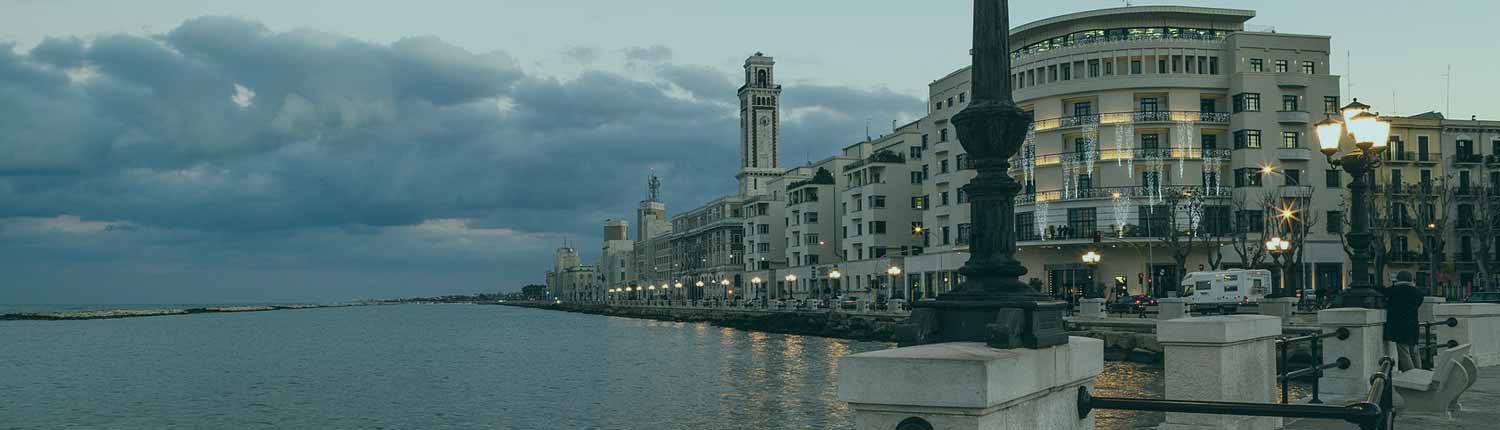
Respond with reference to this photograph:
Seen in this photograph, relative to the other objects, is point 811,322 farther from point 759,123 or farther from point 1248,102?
point 759,123

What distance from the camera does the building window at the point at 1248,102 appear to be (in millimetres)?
75000

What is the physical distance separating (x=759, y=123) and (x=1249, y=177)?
10742cm

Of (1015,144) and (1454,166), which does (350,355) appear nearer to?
(1015,144)

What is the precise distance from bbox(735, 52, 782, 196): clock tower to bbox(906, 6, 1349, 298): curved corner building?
9355 cm

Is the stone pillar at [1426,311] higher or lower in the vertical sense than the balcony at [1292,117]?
lower

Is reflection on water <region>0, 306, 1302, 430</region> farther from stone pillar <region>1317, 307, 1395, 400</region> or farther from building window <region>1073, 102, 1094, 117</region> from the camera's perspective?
building window <region>1073, 102, 1094, 117</region>

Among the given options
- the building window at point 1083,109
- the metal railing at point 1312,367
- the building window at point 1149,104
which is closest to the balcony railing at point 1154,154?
the building window at point 1149,104

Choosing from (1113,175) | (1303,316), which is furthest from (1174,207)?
(1303,316)

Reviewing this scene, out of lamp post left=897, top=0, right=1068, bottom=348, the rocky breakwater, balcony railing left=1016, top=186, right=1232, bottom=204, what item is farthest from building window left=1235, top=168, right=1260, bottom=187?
lamp post left=897, top=0, right=1068, bottom=348

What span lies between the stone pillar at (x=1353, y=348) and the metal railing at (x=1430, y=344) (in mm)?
2147

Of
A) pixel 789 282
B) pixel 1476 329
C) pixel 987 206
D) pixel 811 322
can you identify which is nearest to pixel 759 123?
pixel 789 282

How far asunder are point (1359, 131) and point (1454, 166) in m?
75.2

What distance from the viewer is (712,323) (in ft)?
360

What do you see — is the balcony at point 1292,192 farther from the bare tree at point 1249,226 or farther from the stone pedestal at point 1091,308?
the stone pedestal at point 1091,308
